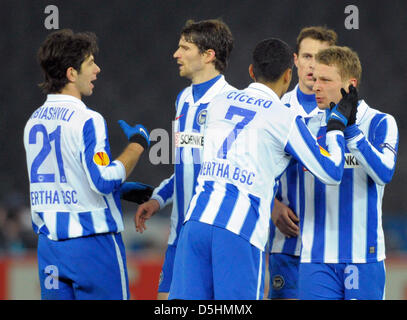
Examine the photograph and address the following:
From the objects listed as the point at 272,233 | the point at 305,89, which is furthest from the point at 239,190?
the point at 305,89

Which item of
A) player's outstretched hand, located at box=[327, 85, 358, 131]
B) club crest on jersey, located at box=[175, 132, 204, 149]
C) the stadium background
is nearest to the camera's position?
player's outstretched hand, located at box=[327, 85, 358, 131]

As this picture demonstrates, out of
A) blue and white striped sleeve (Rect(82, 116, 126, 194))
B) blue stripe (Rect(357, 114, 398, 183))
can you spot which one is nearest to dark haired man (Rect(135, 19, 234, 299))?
blue and white striped sleeve (Rect(82, 116, 126, 194))

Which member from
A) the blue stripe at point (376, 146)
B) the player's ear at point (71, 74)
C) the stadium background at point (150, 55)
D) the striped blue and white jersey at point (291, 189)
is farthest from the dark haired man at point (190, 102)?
the stadium background at point (150, 55)

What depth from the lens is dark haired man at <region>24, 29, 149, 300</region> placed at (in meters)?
2.87

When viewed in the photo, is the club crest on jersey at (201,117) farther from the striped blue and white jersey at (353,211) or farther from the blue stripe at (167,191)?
the striped blue and white jersey at (353,211)

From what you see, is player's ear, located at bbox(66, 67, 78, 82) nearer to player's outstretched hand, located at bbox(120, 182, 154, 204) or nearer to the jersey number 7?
player's outstretched hand, located at bbox(120, 182, 154, 204)

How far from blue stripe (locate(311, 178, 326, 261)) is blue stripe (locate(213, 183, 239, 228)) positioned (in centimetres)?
57

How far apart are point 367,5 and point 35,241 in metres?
5.05

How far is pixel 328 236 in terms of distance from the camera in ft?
10.3

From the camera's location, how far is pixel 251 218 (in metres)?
2.75

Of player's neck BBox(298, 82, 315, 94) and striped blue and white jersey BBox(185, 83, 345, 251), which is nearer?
striped blue and white jersey BBox(185, 83, 345, 251)

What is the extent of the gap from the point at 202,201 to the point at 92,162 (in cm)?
48

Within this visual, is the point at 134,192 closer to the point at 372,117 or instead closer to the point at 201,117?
the point at 201,117

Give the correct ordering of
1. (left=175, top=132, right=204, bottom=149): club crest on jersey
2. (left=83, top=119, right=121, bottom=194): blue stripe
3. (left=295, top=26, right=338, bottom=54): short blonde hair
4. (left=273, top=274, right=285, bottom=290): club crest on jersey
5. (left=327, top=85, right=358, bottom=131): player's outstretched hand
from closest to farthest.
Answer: (left=83, top=119, right=121, bottom=194): blue stripe, (left=327, top=85, right=358, bottom=131): player's outstretched hand, (left=175, top=132, right=204, bottom=149): club crest on jersey, (left=273, top=274, right=285, bottom=290): club crest on jersey, (left=295, top=26, right=338, bottom=54): short blonde hair
